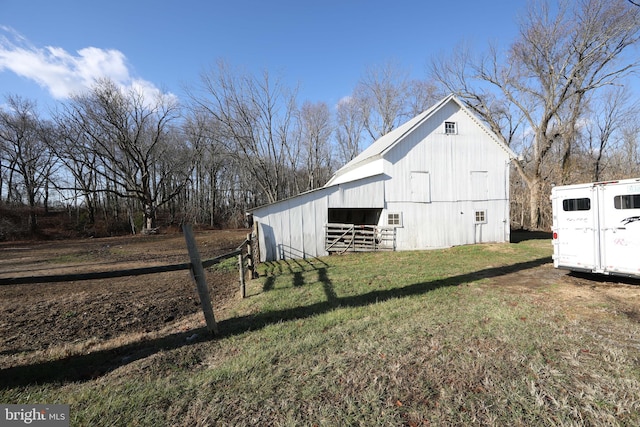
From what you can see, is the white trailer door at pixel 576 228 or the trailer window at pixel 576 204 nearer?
the white trailer door at pixel 576 228

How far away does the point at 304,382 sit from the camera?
282 centimetres

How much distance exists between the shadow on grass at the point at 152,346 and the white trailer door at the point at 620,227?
368cm

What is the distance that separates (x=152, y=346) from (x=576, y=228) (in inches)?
386

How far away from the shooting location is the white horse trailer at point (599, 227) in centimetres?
612

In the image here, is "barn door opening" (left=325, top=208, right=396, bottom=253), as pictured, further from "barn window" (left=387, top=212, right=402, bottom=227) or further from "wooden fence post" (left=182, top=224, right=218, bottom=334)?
"wooden fence post" (left=182, top=224, right=218, bottom=334)

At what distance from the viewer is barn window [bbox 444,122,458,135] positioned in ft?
49.1

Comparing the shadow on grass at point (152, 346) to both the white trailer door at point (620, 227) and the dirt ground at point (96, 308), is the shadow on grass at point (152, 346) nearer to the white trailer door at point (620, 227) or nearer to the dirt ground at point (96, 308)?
the dirt ground at point (96, 308)

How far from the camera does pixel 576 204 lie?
7102 mm

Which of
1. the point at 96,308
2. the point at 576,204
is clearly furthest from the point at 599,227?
the point at 96,308

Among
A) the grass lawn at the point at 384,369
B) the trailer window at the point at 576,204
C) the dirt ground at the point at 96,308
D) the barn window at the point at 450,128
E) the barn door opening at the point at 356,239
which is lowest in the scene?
the dirt ground at the point at 96,308

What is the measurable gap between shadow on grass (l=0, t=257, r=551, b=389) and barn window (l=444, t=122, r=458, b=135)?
10984mm

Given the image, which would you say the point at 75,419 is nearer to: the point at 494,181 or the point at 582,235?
the point at 582,235

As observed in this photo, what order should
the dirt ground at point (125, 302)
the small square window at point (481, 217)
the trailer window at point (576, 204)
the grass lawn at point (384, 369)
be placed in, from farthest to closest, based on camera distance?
the small square window at point (481, 217) → the trailer window at point (576, 204) → the dirt ground at point (125, 302) → the grass lawn at point (384, 369)

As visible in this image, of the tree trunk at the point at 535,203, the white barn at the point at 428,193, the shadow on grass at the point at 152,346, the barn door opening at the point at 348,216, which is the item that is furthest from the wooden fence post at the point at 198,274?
the tree trunk at the point at 535,203
